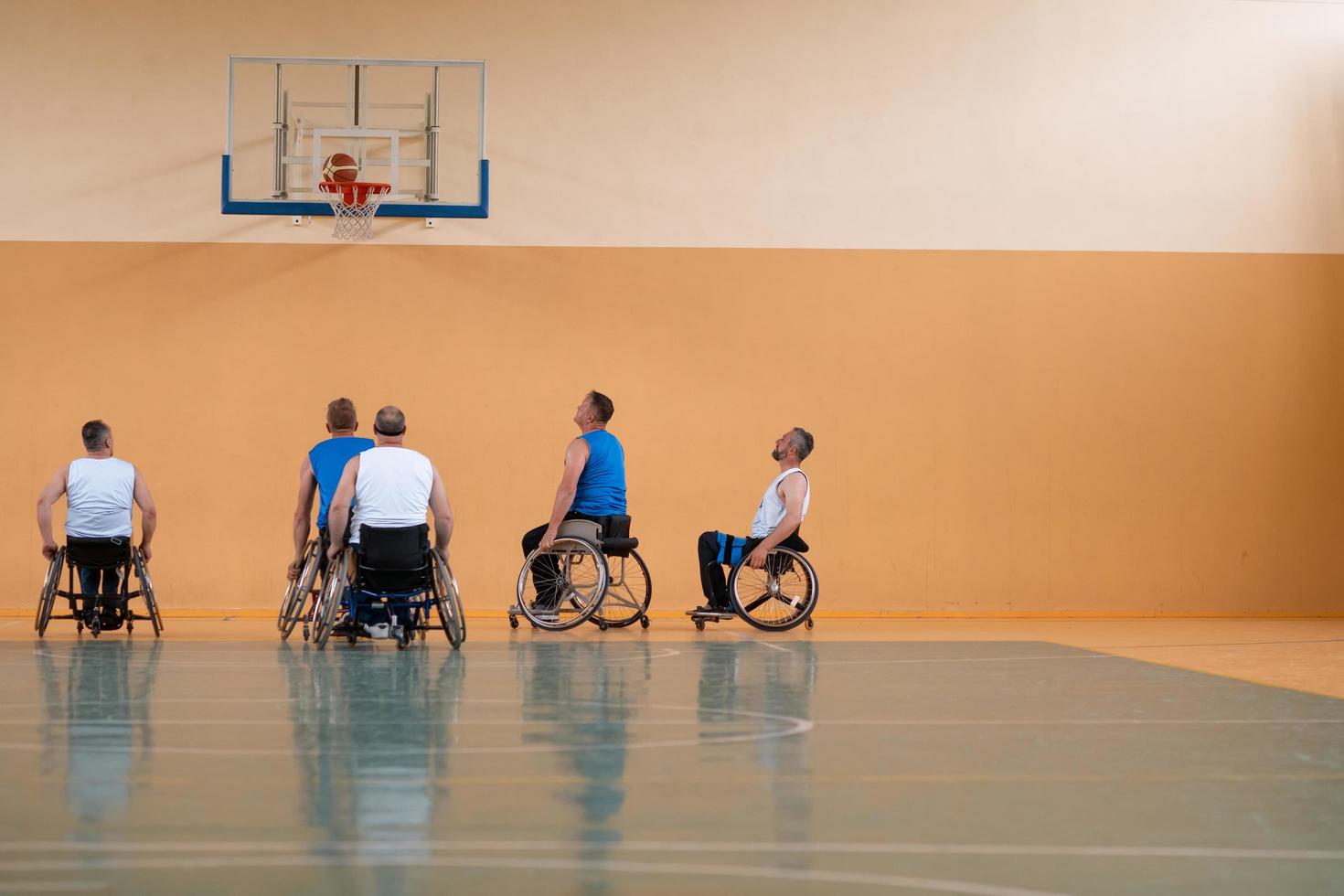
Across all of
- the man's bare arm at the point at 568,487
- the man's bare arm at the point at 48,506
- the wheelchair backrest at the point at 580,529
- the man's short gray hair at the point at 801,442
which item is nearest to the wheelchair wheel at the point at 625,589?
the wheelchair backrest at the point at 580,529

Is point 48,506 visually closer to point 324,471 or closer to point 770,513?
point 324,471

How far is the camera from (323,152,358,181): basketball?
7293mm

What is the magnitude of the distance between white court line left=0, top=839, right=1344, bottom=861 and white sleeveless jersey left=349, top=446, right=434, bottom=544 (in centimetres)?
315

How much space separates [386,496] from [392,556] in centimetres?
22

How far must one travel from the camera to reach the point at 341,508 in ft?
16.8

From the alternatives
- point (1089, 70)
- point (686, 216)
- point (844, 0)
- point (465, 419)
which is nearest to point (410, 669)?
point (465, 419)

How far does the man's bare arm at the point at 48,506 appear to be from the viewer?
19.2 ft

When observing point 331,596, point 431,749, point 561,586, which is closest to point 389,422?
point 331,596

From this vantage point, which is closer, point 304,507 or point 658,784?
point 658,784

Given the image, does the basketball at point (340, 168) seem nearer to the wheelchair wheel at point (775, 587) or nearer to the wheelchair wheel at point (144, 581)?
the wheelchair wheel at point (144, 581)

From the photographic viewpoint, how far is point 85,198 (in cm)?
789

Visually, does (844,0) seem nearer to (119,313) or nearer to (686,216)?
(686,216)

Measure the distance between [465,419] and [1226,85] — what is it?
487 centimetres

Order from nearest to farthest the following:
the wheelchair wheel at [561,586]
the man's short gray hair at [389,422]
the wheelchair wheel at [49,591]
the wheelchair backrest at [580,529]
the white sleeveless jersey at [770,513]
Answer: the man's short gray hair at [389,422] < the wheelchair wheel at [49,591] < the wheelchair wheel at [561,586] < the wheelchair backrest at [580,529] < the white sleeveless jersey at [770,513]
